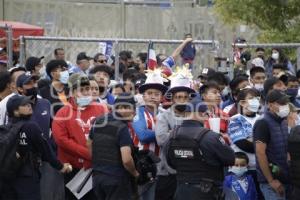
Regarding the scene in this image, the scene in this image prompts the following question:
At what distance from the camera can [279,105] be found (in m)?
9.72

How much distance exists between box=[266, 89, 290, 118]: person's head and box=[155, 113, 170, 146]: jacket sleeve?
127 cm

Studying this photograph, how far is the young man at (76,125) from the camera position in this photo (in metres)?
10.4

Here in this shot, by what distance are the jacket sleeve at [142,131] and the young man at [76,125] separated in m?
0.52

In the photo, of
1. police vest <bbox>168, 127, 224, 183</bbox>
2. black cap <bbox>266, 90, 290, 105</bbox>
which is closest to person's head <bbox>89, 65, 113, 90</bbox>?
black cap <bbox>266, 90, 290, 105</bbox>

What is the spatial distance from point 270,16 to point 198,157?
44.6 feet

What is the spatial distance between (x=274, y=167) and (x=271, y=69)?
5.59 metres

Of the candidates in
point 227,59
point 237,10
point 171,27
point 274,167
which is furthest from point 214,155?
point 171,27

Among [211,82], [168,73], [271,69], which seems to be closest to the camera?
[211,82]

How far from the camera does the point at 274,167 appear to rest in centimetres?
965

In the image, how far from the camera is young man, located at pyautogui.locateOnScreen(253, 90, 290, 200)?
31.6ft

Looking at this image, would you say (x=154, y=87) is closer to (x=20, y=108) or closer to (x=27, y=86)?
(x=27, y=86)

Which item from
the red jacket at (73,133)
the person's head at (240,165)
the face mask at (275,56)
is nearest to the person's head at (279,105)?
the person's head at (240,165)

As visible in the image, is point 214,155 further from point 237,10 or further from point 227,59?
point 237,10

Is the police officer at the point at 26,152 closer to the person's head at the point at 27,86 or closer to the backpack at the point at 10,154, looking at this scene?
the backpack at the point at 10,154
